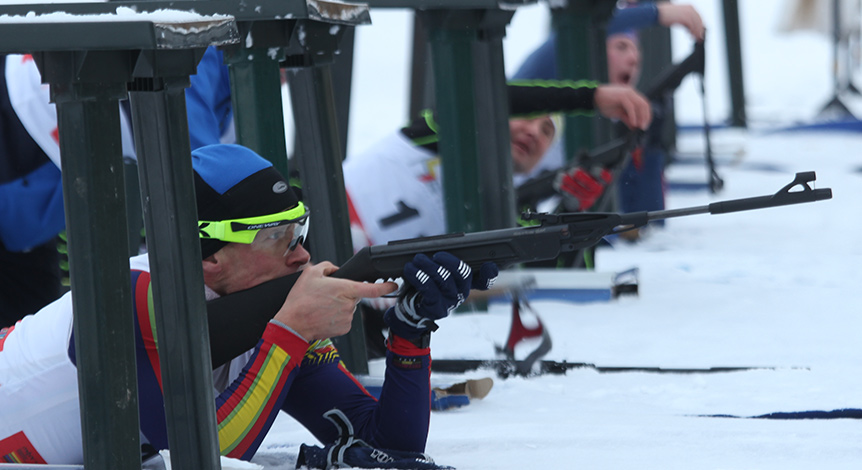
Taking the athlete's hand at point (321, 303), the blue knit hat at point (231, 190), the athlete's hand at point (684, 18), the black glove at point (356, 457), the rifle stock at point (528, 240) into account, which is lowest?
the black glove at point (356, 457)

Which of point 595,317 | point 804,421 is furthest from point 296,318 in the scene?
point 595,317

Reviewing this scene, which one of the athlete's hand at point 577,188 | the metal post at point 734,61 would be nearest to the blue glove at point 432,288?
the athlete's hand at point 577,188

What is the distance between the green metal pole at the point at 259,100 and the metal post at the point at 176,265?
0.90m

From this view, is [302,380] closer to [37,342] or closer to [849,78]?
[37,342]

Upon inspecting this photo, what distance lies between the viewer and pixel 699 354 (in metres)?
A: 3.50

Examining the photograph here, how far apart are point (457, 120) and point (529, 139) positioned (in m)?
0.42

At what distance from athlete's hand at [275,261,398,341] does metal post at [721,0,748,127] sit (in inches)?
332

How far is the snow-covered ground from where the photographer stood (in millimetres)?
2330

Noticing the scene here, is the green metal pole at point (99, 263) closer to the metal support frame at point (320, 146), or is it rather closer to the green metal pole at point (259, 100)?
the green metal pole at point (259, 100)

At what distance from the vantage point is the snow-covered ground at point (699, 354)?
2330mm

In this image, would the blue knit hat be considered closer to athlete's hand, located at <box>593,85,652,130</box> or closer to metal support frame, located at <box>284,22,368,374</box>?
metal support frame, located at <box>284,22,368,374</box>

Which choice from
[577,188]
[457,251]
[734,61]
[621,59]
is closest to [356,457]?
[457,251]

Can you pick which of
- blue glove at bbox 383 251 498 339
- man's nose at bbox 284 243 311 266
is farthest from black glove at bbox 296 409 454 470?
man's nose at bbox 284 243 311 266

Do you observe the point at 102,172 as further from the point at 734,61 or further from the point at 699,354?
the point at 734,61
